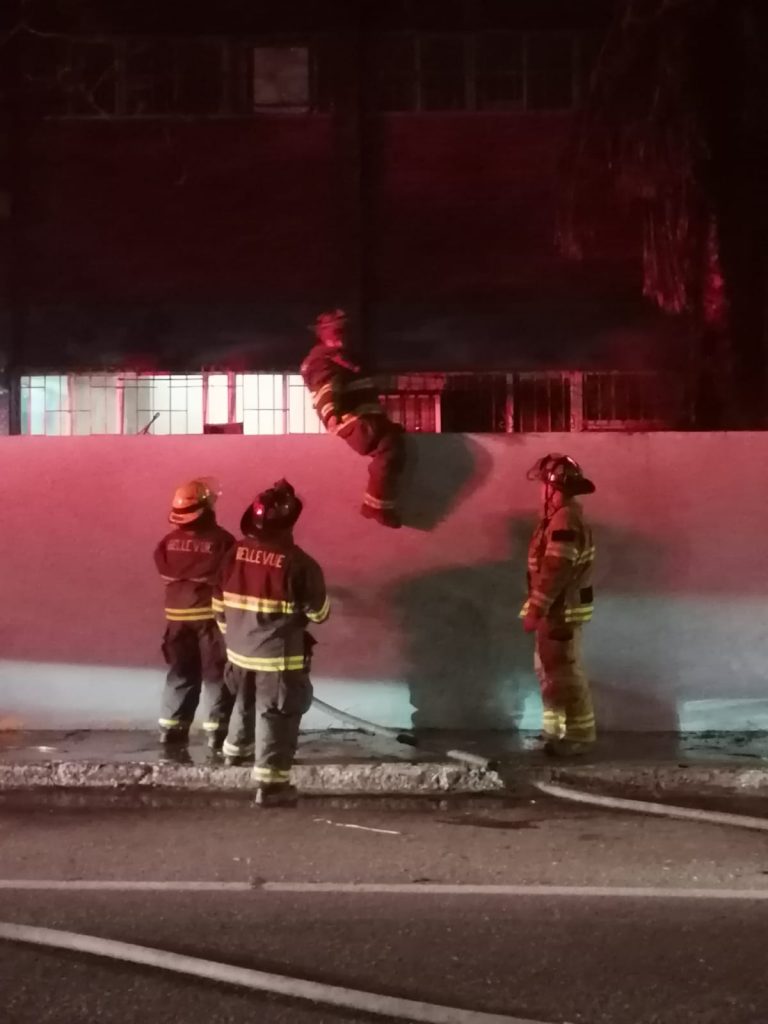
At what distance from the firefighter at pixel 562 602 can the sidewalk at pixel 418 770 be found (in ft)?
0.76

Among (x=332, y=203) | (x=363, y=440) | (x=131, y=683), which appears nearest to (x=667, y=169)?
(x=332, y=203)

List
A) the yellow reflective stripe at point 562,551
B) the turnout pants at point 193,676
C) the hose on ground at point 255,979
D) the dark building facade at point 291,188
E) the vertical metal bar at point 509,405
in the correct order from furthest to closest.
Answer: the dark building facade at point 291,188 < the vertical metal bar at point 509,405 < the turnout pants at point 193,676 < the yellow reflective stripe at point 562,551 < the hose on ground at point 255,979

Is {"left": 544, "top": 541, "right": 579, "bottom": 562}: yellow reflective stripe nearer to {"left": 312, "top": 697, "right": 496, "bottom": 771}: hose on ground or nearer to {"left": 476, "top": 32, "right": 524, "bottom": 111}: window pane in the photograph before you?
{"left": 312, "top": 697, "right": 496, "bottom": 771}: hose on ground

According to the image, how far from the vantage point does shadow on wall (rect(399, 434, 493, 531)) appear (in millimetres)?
8117

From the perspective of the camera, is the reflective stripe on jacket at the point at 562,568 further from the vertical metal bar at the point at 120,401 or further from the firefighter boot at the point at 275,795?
the vertical metal bar at the point at 120,401

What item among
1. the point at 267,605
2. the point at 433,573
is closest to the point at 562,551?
the point at 433,573

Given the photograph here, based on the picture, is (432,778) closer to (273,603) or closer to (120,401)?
(273,603)

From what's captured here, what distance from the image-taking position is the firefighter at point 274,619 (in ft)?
21.1

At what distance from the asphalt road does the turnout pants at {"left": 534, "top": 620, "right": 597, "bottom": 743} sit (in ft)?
2.83

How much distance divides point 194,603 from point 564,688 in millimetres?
2470

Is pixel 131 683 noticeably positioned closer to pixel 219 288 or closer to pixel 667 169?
pixel 219 288

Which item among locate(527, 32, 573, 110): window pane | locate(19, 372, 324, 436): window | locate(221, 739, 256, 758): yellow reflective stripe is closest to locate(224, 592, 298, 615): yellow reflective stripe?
locate(221, 739, 256, 758): yellow reflective stripe

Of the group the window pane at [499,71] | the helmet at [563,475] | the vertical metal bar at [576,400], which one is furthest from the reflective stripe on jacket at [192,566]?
the window pane at [499,71]

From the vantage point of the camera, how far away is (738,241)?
1097 cm
